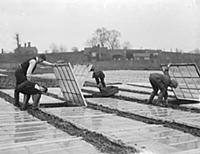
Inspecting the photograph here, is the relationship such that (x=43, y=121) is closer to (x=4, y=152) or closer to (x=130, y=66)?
(x=4, y=152)

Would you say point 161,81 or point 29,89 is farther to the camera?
point 161,81

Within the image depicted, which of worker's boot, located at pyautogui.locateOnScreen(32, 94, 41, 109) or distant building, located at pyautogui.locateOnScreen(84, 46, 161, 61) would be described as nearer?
worker's boot, located at pyautogui.locateOnScreen(32, 94, 41, 109)

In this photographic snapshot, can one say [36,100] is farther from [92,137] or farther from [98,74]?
[98,74]

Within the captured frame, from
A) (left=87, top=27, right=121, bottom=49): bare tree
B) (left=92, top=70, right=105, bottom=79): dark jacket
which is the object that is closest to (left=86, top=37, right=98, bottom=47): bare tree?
(left=87, top=27, right=121, bottom=49): bare tree

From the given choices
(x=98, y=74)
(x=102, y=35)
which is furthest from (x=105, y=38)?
(x=98, y=74)

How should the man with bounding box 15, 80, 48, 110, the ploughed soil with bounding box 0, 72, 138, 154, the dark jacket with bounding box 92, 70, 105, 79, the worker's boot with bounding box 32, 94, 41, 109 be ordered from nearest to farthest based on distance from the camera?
the ploughed soil with bounding box 0, 72, 138, 154
the man with bounding box 15, 80, 48, 110
the worker's boot with bounding box 32, 94, 41, 109
the dark jacket with bounding box 92, 70, 105, 79

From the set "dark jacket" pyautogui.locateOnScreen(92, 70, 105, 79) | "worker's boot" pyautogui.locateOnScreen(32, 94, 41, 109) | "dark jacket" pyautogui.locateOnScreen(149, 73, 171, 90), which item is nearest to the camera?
"worker's boot" pyautogui.locateOnScreen(32, 94, 41, 109)

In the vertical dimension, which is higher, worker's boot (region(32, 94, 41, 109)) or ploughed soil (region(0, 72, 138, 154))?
worker's boot (region(32, 94, 41, 109))

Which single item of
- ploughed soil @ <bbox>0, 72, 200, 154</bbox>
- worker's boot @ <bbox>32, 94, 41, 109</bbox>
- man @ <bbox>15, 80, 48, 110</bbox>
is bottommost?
ploughed soil @ <bbox>0, 72, 200, 154</bbox>

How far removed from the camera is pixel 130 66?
4597 cm

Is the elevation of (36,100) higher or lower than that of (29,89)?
lower

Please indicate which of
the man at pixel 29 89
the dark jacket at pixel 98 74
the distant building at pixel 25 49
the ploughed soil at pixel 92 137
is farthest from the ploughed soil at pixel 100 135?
the distant building at pixel 25 49

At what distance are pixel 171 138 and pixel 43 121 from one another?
10.0 feet

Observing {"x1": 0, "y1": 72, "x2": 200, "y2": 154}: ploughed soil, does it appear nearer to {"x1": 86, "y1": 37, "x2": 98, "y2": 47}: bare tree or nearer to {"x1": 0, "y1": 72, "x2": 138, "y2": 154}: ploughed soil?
{"x1": 0, "y1": 72, "x2": 138, "y2": 154}: ploughed soil
